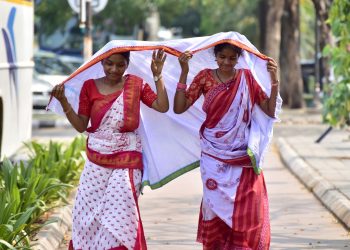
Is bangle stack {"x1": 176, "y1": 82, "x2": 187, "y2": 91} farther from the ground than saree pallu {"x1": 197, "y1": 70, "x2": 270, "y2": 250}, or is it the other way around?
bangle stack {"x1": 176, "y1": 82, "x2": 187, "y2": 91}

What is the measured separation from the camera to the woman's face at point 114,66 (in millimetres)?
7852

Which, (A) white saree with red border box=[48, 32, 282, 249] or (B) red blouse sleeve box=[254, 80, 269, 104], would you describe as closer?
(A) white saree with red border box=[48, 32, 282, 249]

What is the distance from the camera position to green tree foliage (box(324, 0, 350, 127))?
14828mm

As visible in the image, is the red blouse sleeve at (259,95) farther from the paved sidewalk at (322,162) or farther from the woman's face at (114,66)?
the paved sidewalk at (322,162)

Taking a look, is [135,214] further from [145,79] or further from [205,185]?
[145,79]

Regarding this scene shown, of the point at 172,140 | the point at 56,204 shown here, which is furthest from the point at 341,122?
the point at 172,140

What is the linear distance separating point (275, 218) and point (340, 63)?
387 cm

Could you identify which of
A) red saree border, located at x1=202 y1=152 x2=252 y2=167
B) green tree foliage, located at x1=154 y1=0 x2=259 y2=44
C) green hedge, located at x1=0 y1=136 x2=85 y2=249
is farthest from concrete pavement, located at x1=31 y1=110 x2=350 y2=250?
green tree foliage, located at x1=154 y1=0 x2=259 y2=44

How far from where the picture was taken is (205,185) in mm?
8281

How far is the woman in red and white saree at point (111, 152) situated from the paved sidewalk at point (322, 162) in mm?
4023

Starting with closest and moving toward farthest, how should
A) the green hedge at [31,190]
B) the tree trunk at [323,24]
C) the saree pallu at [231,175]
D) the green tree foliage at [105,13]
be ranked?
the saree pallu at [231,175], the green hedge at [31,190], the tree trunk at [323,24], the green tree foliage at [105,13]

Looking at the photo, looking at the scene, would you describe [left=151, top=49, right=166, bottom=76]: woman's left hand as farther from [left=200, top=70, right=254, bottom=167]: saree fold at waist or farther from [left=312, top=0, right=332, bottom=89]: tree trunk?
[left=312, top=0, right=332, bottom=89]: tree trunk

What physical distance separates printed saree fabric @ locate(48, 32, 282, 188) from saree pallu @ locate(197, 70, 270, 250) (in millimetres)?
112

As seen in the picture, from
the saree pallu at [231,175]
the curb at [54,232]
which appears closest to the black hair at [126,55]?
the saree pallu at [231,175]
